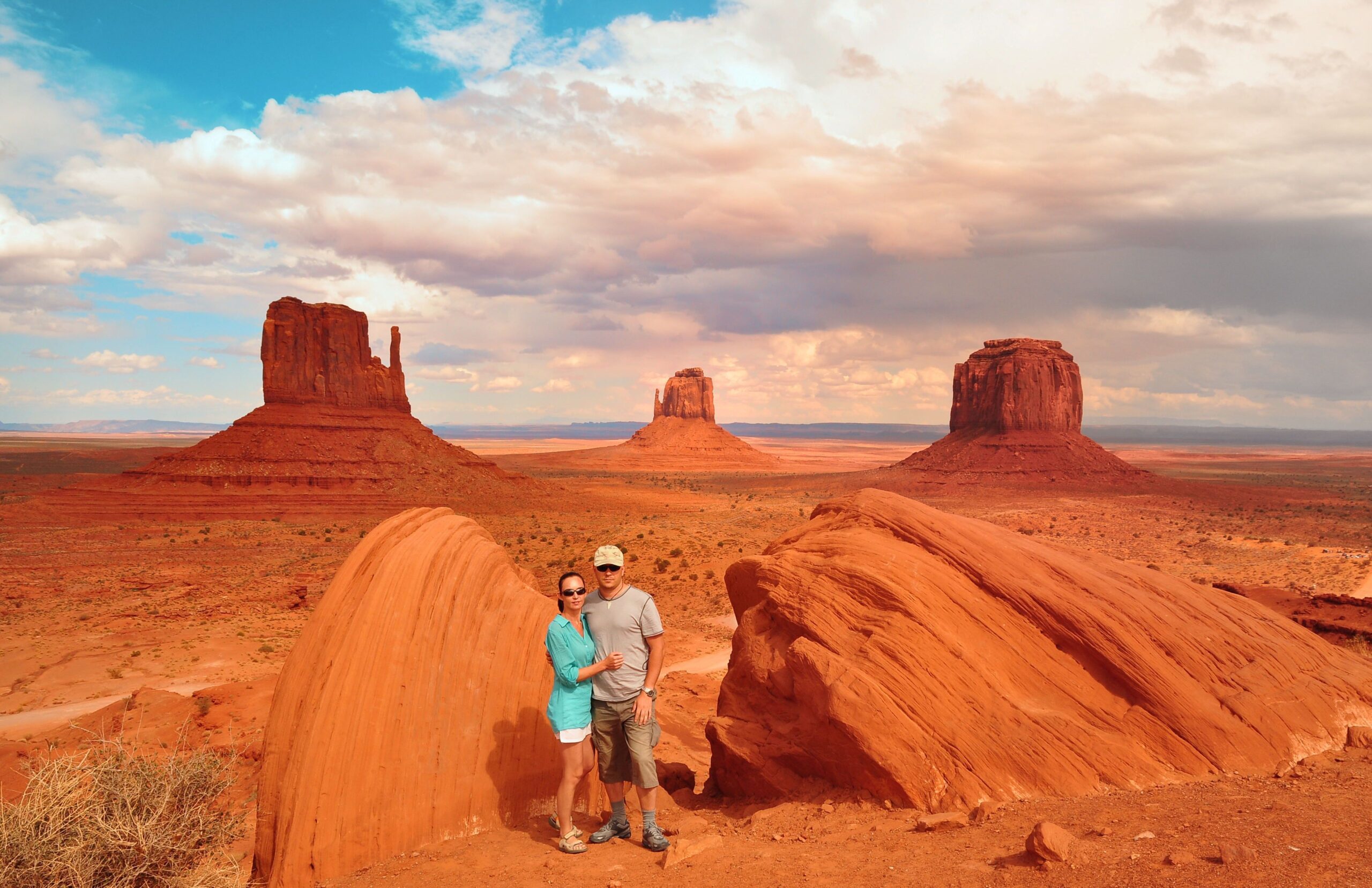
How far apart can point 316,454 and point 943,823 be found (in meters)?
57.8

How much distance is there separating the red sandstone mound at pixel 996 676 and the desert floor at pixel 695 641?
39 cm

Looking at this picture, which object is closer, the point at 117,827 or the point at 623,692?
the point at 117,827

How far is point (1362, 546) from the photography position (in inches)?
1276

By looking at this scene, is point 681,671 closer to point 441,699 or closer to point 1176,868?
point 441,699

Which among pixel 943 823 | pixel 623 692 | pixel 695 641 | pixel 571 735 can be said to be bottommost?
pixel 695 641

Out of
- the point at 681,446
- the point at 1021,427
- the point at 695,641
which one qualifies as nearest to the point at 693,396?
the point at 681,446

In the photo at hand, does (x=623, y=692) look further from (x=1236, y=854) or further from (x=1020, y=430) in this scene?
(x=1020, y=430)

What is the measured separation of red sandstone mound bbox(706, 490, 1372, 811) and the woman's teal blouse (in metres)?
2.28

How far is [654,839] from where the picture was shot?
602 centimetres

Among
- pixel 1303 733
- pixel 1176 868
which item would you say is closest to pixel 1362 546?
pixel 1303 733

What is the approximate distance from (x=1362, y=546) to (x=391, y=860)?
40.0m

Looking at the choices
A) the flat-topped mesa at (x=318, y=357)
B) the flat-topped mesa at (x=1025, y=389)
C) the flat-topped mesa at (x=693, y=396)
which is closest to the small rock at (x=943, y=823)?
the flat-topped mesa at (x=318, y=357)

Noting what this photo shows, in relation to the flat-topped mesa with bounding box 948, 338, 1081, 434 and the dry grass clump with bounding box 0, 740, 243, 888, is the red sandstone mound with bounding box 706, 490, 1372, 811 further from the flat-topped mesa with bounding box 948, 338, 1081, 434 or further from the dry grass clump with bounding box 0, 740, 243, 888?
the flat-topped mesa with bounding box 948, 338, 1081, 434

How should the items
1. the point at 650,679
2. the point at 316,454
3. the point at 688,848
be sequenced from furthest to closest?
1. the point at 316,454
2. the point at 650,679
3. the point at 688,848
